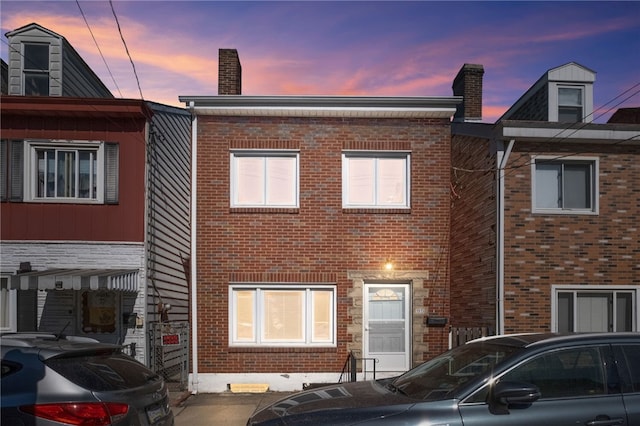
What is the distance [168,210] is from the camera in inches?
485

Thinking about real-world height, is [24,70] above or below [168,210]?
above

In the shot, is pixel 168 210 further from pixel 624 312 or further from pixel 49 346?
pixel 624 312

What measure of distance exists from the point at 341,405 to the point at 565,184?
8.31m

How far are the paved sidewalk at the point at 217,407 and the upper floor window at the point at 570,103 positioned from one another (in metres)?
8.95

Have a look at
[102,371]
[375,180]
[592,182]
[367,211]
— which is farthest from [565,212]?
[102,371]

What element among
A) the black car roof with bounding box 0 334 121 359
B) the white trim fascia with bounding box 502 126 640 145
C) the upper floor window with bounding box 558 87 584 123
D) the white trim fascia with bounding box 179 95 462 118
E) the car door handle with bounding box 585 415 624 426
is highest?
the upper floor window with bounding box 558 87 584 123

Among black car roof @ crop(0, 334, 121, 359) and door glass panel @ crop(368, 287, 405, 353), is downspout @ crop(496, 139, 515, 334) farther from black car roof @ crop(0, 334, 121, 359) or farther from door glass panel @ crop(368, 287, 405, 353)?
black car roof @ crop(0, 334, 121, 359)

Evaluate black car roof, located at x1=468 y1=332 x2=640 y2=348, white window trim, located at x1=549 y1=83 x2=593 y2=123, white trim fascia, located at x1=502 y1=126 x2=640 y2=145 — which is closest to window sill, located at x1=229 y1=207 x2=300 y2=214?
white trim fascia, located at x1=502 y1=126 x2=640 y2=145

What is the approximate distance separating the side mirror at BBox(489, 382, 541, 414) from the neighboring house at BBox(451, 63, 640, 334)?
6356 mm

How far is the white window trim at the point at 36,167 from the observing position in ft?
32.8

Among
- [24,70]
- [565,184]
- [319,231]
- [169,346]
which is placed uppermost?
[24,70]

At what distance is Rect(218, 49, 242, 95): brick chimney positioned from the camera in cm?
1205

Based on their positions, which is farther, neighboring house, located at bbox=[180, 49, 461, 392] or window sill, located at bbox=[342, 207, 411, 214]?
window sill, located at bbox=[342, 207, 411, 214]

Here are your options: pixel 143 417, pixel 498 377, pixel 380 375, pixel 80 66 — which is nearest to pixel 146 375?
pixel 143 417
